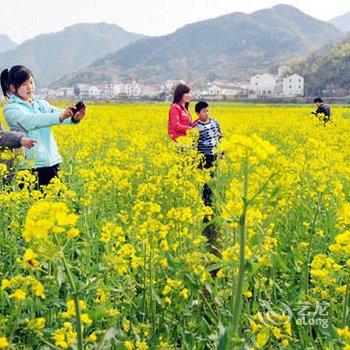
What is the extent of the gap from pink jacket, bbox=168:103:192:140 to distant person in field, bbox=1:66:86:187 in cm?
165

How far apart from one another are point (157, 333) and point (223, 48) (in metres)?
192

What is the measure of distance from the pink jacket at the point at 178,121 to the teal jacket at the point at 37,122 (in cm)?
164

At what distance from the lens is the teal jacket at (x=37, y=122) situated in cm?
405

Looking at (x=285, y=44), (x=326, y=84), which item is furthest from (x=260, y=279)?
(x=285, y=44)

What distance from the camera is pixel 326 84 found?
66.4 metres

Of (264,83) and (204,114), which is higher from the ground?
(204,114)

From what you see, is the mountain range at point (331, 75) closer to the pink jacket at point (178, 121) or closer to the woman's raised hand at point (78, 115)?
the pink jacket at point (178, 121)

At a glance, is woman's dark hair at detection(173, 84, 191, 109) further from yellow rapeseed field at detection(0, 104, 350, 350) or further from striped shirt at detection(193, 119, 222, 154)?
yellow rapeseed field at detection(0, 104, 350, 350)

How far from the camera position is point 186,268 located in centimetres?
249

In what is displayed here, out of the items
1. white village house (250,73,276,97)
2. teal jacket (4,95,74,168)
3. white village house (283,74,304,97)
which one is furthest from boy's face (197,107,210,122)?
white village house (250,73,276,97)

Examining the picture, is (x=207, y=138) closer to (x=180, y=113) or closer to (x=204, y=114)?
(x=204, y=114)

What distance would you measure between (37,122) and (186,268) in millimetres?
1996

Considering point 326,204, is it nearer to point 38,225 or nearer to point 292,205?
point 292,205

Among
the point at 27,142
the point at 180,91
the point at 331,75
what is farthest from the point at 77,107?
the point at 331,75
